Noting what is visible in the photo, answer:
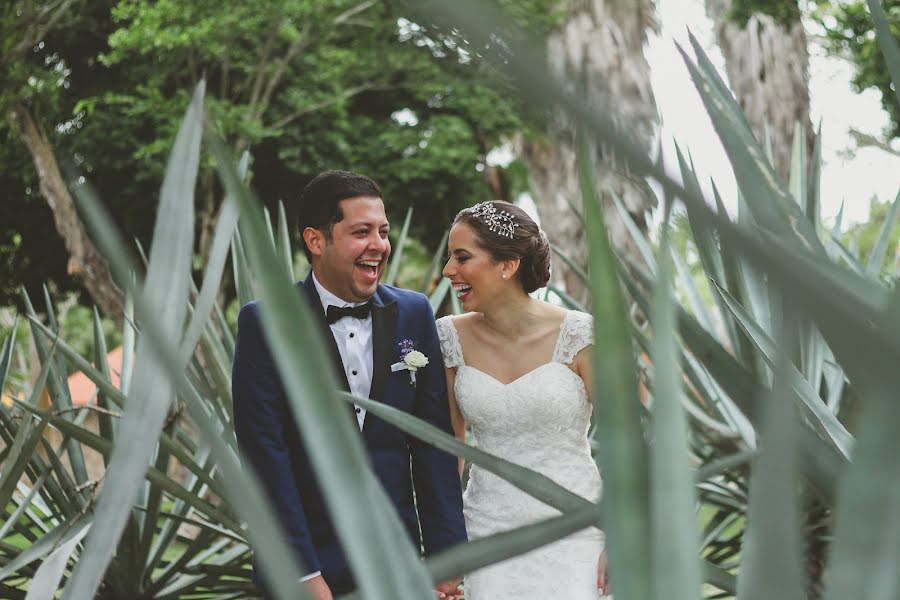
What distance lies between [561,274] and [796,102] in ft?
10.5

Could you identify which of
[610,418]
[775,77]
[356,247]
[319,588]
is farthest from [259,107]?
[610,418]

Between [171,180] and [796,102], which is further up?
[796,102]

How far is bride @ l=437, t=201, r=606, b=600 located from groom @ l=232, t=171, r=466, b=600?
0.35 metres

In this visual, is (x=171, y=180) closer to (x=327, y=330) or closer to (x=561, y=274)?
(x=327, y=330)

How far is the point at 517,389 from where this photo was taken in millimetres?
3178

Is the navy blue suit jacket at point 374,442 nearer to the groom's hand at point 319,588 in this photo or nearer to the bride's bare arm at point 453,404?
the groom's hand at point 319,588

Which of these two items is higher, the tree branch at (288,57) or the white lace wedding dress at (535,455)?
the tree branch at (288,57)

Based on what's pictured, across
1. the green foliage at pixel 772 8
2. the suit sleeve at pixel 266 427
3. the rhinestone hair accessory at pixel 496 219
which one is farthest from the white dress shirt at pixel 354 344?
the green foliage at pixel 772 8

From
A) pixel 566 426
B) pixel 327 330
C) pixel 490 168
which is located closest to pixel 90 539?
pixel 327 330

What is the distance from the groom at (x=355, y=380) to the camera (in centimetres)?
252

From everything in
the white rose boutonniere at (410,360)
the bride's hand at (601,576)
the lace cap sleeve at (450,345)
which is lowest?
the bride's hand at (601,576)

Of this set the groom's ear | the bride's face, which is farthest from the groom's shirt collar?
the bride's face

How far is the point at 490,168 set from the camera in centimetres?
1584

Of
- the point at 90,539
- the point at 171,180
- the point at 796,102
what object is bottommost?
the point at 90,539
